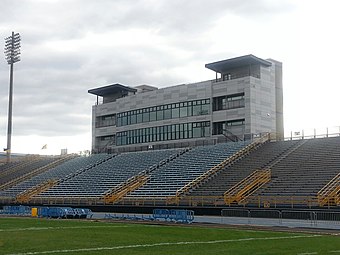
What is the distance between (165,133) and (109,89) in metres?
13.5

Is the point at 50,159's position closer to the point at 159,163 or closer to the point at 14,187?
the point at 14,187

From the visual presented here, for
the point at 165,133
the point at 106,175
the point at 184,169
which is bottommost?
the point at 106,175

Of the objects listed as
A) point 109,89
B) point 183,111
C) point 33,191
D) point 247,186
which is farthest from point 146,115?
point 247,186

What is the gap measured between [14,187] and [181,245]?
4076 centimetres

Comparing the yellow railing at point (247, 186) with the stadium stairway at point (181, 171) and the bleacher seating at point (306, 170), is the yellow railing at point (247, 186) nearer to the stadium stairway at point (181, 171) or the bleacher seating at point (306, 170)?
the bleacher seating at point (306, 170)

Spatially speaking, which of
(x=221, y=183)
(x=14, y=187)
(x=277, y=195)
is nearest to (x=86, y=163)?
(x=14, y=187)

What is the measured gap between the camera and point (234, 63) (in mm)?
55938

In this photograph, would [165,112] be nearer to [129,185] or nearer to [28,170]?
[129,185]

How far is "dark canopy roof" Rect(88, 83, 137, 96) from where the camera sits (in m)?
68.6

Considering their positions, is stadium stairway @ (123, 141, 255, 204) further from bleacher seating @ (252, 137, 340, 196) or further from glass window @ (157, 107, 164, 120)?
glass window @ (157, 107, 164, 120)

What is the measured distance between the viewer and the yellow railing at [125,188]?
41812 mm

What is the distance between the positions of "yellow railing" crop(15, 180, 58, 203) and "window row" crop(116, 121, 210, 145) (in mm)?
13833

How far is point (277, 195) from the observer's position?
33688mm

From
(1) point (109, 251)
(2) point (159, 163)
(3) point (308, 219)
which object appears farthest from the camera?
(2) point (159, 163)
